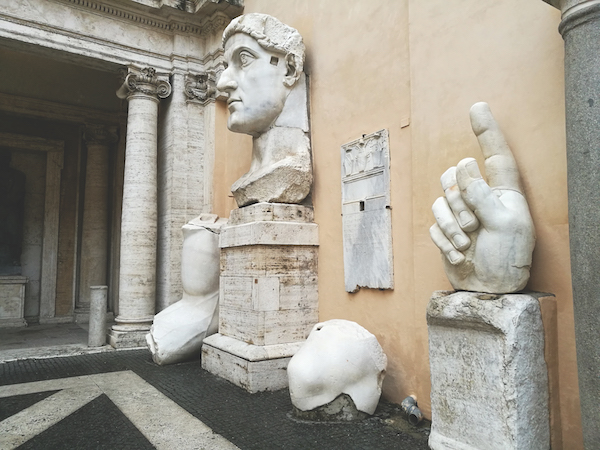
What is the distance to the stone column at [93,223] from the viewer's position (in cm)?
773

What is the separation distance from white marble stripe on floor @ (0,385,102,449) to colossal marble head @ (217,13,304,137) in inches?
98.2

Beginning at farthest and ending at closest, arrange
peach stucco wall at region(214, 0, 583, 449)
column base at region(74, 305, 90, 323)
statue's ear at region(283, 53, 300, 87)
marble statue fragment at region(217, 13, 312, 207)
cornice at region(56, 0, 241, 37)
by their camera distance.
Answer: column base at region(74, 305, 90, 323), cornice at region(56, 0, 241, 37), statue's ear at region(283, 53, 300, 87), marble statue fragment at region(217, 13, 312, 207), peach stucco wall at region(214, 0, 583, 449)

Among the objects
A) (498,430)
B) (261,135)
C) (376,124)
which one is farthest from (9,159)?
(498,430)

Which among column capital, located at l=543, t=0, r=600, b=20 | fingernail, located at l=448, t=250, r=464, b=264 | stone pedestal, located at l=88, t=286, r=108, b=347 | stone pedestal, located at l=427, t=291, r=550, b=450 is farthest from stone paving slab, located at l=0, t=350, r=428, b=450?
column capital, located at l=543, t=0, r=600, b=20

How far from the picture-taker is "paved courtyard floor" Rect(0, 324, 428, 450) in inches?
98.6

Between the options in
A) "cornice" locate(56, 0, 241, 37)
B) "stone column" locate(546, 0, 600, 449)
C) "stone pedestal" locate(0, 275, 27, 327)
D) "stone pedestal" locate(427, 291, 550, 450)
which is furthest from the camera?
"stone pedestal" locate(0, 275, 27, 327)

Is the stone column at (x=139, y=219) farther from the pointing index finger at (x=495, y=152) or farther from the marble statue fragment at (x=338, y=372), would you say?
the pointing index finger at (x=495, y=152)

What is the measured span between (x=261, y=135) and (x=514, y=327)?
2.83 meters

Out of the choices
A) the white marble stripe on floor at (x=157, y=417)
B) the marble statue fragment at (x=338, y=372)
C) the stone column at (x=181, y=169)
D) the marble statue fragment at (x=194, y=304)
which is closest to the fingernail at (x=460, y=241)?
the marble statue fragment at (x=338, y=372)

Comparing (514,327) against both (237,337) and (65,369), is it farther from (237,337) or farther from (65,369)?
(65,369)

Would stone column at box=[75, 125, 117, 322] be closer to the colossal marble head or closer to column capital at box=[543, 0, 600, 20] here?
the colossal marble head

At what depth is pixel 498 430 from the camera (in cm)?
202

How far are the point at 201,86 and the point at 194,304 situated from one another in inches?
116

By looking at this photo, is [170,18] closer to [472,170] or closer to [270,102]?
[270,102]
